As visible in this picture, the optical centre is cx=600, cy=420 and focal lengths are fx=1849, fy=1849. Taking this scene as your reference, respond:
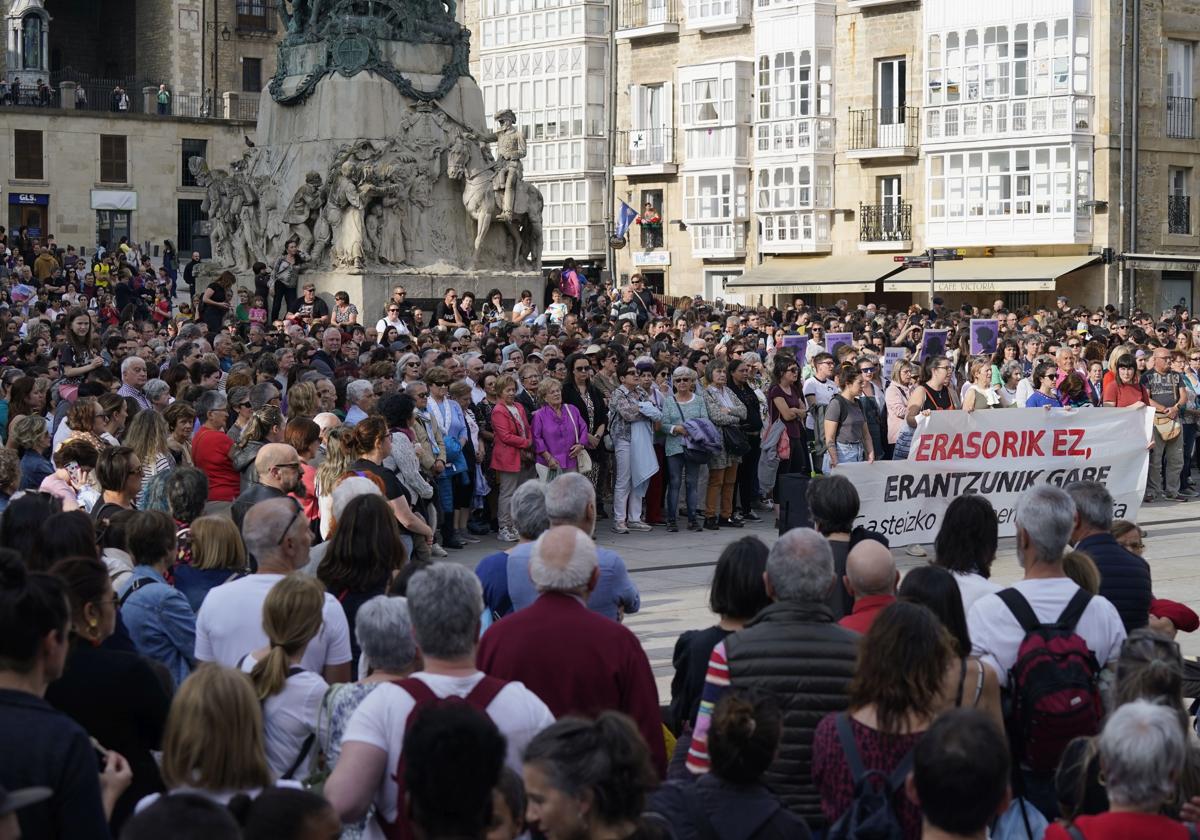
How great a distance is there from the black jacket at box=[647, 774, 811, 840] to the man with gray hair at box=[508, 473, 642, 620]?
6.82 ft

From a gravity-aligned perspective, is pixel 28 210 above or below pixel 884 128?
below

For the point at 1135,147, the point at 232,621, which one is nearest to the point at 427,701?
the point at 232,621

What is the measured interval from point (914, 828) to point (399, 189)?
68.1ft

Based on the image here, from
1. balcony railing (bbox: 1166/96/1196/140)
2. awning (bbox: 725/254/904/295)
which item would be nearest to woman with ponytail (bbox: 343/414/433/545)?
awning (bbox: 725/254/904/295)

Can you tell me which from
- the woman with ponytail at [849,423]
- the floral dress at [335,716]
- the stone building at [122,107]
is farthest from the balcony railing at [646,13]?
the floral dress at [335,716]

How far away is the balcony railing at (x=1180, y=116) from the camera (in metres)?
47.0

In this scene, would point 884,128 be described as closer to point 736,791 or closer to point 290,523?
point 290,523

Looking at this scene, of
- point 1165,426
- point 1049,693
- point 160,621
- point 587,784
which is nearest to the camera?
point 587,784

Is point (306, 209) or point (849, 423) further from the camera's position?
point (306, 209)

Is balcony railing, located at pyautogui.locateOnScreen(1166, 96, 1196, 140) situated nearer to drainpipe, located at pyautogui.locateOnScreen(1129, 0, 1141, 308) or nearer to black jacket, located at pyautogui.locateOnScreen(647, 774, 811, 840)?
drainpipe, located at pyautogui.locateOnScreen(1129, 0, 1141, 308)

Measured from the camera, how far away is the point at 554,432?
53.8 feet

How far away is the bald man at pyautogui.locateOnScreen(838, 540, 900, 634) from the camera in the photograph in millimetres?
6543

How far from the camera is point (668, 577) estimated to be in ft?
48.1

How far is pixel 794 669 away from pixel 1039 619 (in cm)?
112
